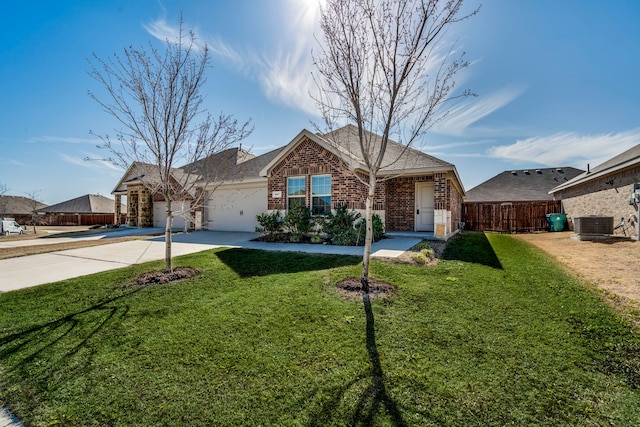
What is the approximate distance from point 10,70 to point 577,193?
2642 cm

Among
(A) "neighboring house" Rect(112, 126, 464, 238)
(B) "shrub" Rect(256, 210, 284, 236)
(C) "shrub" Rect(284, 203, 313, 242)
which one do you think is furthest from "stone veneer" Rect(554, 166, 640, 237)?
(B) "shrub" Rect(256, 210, 284, 236)

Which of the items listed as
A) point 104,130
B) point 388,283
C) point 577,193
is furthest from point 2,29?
point 577,193

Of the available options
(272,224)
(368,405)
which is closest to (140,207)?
(272,224)

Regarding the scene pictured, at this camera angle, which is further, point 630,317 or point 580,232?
point 580,232

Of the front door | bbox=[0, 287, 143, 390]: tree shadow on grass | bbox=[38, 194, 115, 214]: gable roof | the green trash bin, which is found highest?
bbox=[38, 194, 115, 214]: gable roof

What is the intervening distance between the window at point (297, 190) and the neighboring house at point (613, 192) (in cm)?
1237

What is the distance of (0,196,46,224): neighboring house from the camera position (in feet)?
117

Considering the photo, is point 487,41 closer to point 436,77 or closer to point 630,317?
point 436,77

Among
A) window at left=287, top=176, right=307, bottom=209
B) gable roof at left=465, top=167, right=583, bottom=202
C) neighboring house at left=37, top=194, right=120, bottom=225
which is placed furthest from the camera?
neighboring house at left=37, top=194, right=120, bottom=225

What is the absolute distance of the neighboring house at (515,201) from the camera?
1748 centimetres

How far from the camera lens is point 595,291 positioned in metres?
5.02

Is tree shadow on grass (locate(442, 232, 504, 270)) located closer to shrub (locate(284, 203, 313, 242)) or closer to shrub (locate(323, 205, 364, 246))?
shrub (locate(323, 205, 364, 246))

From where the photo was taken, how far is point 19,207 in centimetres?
4075

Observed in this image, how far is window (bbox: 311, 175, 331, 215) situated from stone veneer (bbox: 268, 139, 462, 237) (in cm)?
20
